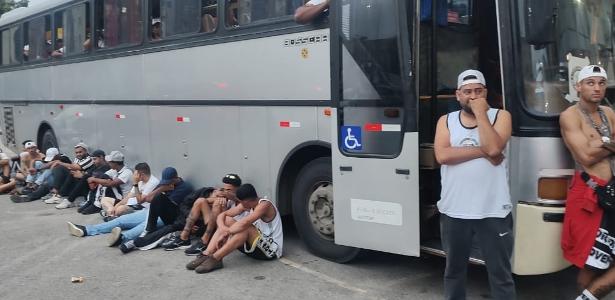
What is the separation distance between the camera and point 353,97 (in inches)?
202

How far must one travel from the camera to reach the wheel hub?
224 inches

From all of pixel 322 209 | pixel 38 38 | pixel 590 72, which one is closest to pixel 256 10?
pixel 322 209

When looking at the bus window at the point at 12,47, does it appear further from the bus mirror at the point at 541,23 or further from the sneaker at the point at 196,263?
the bus mirror at the point at 541,23

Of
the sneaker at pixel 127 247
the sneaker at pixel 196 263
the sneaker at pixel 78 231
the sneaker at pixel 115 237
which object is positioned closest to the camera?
the sneaker at pixel 196 263

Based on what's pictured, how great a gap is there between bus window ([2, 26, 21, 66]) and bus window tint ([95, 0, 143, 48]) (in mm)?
3963

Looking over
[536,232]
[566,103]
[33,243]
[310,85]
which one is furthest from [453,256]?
[33,243]

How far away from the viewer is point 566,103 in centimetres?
418

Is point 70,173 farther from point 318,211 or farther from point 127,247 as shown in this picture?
point 318,211

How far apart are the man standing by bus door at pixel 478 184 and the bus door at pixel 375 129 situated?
2.91ft

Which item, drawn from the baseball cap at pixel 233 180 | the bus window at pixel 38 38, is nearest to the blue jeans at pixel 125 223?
the baseball cap at pixel 233 180

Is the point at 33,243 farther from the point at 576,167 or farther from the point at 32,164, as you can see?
the point at 576,167

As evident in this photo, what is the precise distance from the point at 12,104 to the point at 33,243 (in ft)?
23.7

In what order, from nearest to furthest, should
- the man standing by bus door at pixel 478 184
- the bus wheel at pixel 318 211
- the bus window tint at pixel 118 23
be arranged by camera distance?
the man standing by bus door at pixel 478 184, the bus wheel at pixel 318 211, the bus window tint at pixel 118 23

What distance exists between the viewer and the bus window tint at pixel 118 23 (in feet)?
27.3
